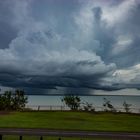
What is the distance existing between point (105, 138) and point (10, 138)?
1137 centimetres

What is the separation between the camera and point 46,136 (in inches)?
1473

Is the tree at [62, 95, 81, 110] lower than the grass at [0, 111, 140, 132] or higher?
higher

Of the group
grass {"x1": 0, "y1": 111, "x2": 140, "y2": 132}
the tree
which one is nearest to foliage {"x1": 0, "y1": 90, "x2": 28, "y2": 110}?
the tree

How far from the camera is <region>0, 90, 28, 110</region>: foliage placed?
277 ft

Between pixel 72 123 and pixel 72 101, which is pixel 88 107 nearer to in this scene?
pixel 72 101

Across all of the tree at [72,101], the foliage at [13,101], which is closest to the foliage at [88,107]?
the tree at [72,101]

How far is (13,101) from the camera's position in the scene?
86062 millimetres

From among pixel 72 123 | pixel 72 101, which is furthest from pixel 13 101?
pixel 72 123

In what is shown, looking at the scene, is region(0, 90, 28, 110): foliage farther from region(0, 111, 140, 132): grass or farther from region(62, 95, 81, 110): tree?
region(0, 111, 140, 132): grass

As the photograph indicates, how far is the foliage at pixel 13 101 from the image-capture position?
84.4 metres

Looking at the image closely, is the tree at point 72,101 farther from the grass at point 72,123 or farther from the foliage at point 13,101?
the grass at point 72,123

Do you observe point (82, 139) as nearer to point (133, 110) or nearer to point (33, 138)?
point (33, 138)

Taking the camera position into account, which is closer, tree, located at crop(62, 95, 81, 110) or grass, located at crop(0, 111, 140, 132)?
grass, located at crop(0, 111, 140, 132)

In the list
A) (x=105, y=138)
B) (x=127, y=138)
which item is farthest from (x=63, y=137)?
(x=127, y=138)
